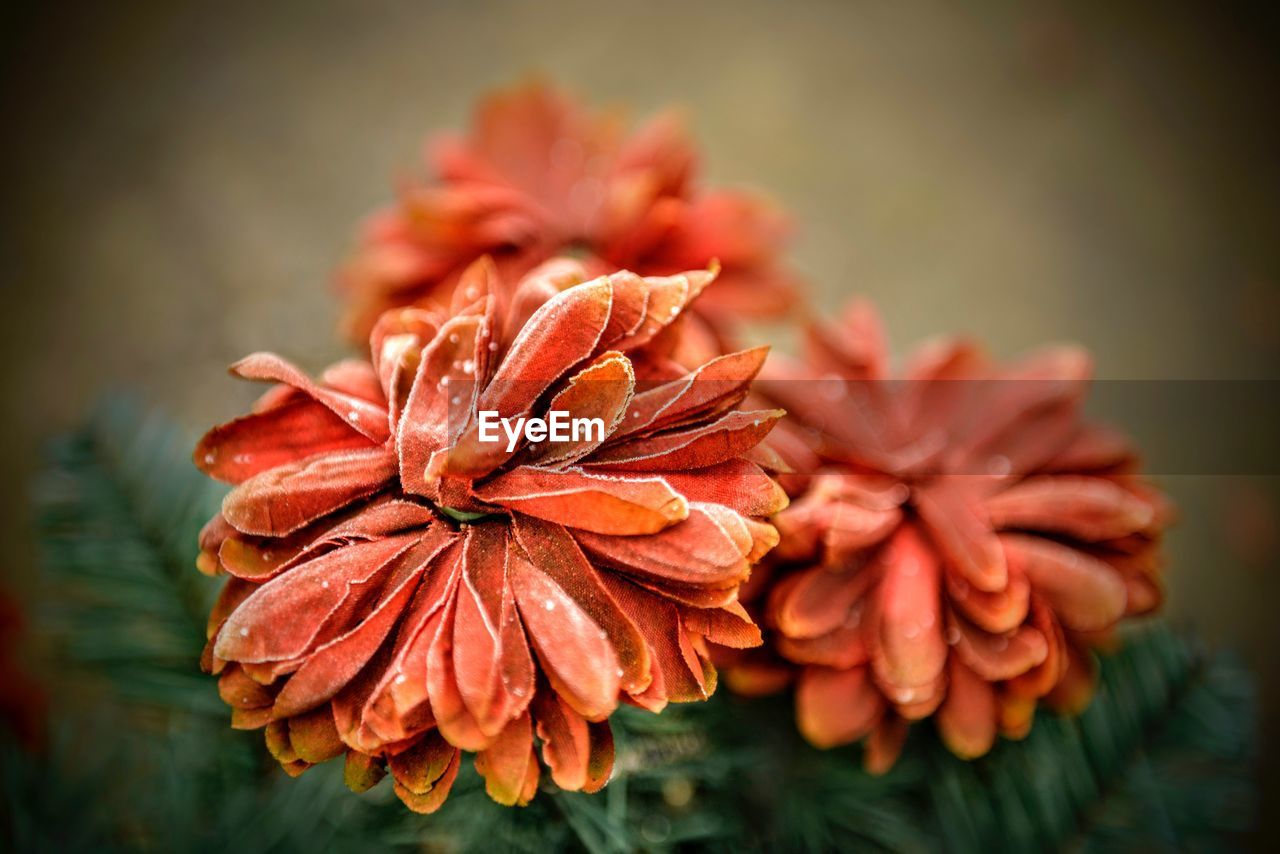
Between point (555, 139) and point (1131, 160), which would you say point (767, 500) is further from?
point (1131, 160)

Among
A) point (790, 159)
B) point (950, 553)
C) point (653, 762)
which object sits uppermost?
point (790, 159)

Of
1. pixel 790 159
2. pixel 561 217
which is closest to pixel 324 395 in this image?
pixel 561 217

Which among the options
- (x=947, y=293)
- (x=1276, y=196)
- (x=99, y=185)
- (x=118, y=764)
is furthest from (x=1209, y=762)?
(x=99, y=185)

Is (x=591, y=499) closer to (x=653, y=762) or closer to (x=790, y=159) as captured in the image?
(x=653, y=762)

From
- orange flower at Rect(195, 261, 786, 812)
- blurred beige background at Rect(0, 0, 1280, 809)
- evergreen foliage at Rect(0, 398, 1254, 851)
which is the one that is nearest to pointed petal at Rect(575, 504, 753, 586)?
orange flower at Rect(195, 261, 786, 812)

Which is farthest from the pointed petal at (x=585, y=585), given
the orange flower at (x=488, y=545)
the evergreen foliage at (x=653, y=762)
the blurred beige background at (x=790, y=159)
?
the blurred beige background at (x=790, y=159)

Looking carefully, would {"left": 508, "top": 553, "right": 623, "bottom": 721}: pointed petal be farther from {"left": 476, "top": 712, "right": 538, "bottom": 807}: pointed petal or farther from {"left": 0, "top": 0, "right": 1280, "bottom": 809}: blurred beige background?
{"left": 0, "top": 0, "right": 1280, "bottom": 809}: blurred beige background

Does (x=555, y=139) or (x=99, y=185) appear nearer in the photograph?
(x=555, y=139)
